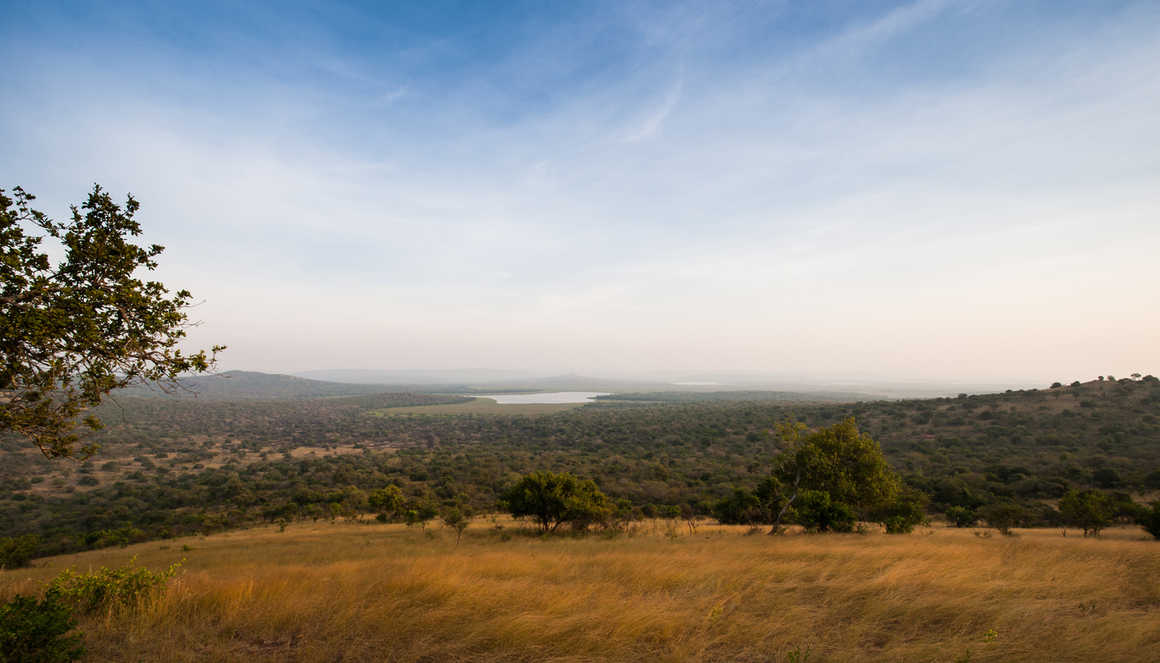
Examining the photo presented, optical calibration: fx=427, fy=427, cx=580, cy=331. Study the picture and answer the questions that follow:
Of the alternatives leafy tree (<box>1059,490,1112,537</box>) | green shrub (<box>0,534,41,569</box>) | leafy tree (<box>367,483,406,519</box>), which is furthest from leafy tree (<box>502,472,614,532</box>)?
leafy tree (<box>1059,490,1112,537</box>)

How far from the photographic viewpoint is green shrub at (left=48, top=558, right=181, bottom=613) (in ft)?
18.5

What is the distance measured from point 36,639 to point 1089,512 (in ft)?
111

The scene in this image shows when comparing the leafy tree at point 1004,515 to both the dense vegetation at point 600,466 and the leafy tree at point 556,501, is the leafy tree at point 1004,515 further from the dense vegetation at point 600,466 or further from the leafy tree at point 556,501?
the leafy tree at point 556,501

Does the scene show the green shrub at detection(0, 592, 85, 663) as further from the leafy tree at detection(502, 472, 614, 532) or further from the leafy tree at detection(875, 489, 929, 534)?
the leafy tree at detection(875, 489, 929, 534)

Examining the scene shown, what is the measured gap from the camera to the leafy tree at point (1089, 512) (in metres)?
20.1

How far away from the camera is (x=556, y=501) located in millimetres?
23234

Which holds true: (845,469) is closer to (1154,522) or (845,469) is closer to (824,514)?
(824,514)

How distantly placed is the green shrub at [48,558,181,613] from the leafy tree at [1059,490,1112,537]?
33033mm

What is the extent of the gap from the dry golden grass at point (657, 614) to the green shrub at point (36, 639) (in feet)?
1.55

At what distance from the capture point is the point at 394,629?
509 centimetres

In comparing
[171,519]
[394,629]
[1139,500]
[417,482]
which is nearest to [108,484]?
[171,519]

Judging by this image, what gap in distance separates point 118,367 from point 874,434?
219 feet

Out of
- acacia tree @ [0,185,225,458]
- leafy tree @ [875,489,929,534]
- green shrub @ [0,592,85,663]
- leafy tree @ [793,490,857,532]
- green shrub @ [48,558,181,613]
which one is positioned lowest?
leafy tree @ [875,489,929,534]

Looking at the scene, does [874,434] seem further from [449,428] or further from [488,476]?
[449,428]
